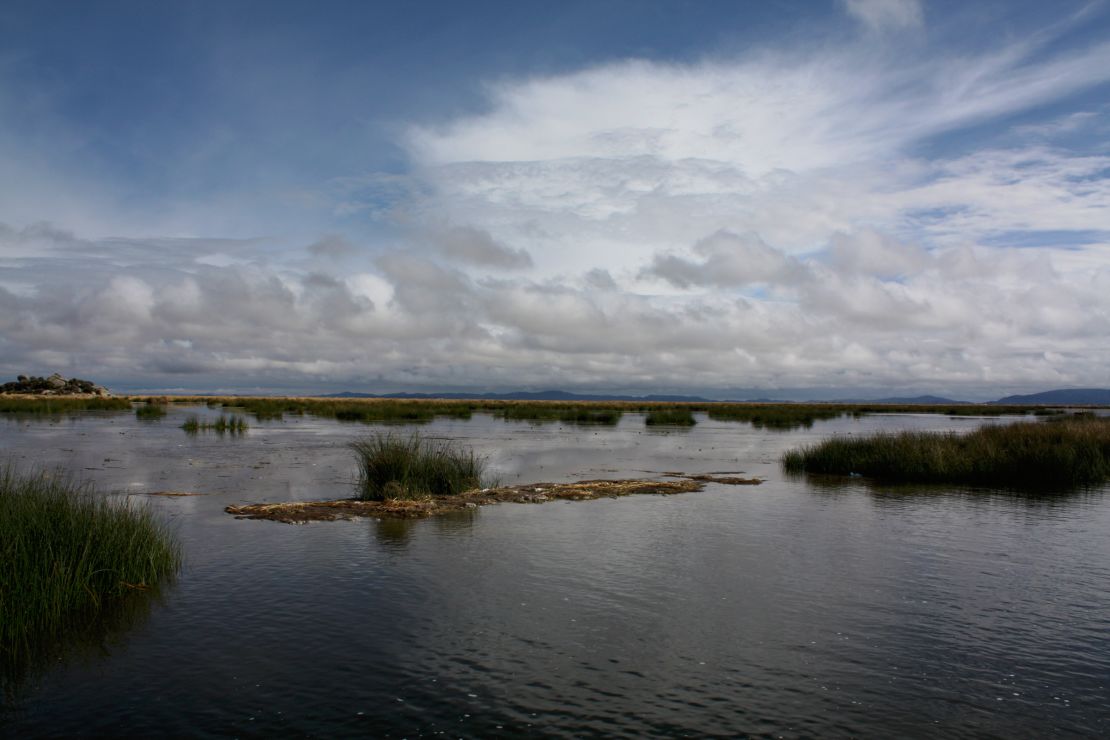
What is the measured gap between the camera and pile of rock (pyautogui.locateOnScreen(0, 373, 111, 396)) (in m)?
116

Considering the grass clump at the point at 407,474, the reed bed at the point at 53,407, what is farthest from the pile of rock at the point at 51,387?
the grass clump at the point at 407,474

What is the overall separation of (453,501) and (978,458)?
72.2 ft

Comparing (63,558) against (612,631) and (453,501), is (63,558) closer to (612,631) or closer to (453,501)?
(612,631)

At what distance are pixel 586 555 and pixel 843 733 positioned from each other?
791 centimetres

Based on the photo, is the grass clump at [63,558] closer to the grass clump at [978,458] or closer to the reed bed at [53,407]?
the grass clump at [978,458]

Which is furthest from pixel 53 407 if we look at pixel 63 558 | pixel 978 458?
pixel 978 458

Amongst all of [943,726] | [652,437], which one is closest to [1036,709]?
[943,726]

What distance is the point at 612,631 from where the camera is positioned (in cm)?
1084

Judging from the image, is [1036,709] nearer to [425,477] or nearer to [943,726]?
[943,726]

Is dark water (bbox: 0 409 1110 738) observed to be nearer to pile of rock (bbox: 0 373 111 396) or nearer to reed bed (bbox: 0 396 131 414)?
reed bed (bbox: 0 396 131 414)

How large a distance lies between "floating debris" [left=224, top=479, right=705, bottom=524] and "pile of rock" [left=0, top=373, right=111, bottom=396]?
11533 cm

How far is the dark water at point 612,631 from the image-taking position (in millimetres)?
8188

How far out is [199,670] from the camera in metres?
9.20

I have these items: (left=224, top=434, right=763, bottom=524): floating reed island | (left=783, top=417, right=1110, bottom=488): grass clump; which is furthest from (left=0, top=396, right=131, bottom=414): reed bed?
(left=783, top=417, right=1110, bottom=488): grass clump
